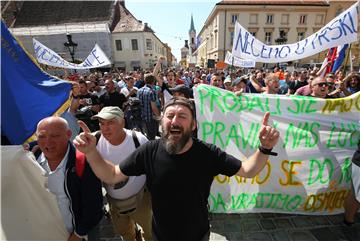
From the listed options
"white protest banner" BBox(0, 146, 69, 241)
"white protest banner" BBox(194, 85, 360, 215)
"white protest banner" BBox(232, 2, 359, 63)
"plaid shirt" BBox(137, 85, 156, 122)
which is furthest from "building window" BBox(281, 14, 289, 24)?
"white protest banner" BBox(0, 146, 69, 241)

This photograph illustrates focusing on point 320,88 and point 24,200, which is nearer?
point 24,200

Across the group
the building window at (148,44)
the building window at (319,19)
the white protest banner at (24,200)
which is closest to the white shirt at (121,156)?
the white protest banner at (24,200)

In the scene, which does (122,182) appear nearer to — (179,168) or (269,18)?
(179,168)

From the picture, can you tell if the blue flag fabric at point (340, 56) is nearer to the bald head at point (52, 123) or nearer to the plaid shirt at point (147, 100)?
the plaid shirt at point (147, 100)

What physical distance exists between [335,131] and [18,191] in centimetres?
342

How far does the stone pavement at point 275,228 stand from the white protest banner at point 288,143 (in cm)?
19

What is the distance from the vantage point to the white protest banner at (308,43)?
4.55m

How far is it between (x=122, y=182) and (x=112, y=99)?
10.3 feet

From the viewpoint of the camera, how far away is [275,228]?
303cm

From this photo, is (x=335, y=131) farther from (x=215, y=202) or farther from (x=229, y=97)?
(x=215, y=202)

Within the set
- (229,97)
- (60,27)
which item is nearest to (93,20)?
(60,27)

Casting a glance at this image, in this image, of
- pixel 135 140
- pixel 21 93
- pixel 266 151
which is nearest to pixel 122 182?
pixel 135 140

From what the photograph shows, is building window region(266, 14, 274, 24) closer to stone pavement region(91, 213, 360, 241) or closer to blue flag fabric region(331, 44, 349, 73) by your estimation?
blue flag fabric region(331, 44, 349, 73)

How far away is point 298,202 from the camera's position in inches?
120
